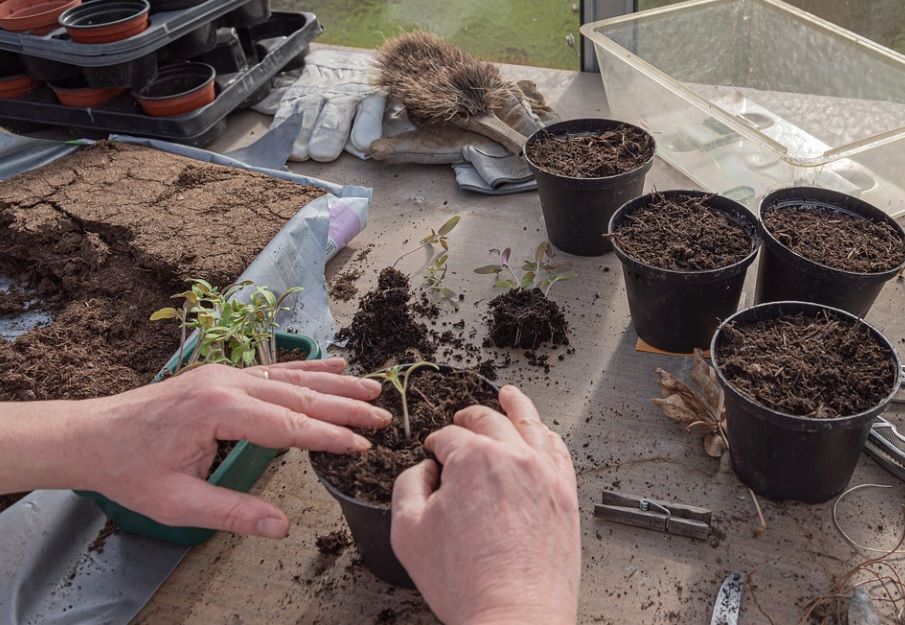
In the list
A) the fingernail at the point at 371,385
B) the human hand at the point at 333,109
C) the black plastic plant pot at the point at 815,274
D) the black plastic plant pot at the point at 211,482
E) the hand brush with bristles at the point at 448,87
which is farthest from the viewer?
the human hand at the point at 333,109

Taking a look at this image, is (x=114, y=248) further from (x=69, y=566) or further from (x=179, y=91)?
(x=179, y=91)

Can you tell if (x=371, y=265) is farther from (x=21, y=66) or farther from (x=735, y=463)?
(x=21, y=66)

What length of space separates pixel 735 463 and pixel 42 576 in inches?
60.8

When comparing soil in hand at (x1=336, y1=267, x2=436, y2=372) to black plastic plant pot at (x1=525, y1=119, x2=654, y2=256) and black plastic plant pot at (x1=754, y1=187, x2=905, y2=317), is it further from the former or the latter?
black plastic plant pot at (x1=754, y1=187, x2=905, y2=317)

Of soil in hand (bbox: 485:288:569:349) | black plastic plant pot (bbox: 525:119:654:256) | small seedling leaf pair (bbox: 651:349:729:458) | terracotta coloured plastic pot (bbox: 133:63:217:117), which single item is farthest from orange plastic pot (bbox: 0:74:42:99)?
small seedling leaf pair (bbox: 651:349:729:458)

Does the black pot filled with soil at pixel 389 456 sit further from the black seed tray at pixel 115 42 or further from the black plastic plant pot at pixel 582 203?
the black seed tray at pixel 115 42

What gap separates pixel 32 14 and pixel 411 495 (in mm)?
3310

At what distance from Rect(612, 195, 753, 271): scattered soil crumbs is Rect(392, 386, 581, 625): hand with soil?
38.0 inches

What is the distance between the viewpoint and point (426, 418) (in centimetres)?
143

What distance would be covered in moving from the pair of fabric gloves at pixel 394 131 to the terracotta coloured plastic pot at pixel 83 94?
2.14 feet

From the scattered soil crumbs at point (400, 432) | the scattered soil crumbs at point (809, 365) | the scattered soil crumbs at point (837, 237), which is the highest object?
the scattered soil crumbs at point (400, 432)

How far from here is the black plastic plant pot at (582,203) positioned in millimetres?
2289

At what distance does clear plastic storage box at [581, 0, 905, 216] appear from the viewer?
246cm

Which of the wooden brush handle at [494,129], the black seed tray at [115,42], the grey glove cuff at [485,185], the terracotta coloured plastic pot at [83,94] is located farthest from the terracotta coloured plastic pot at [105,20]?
the grey glove cuff at [485,185]
